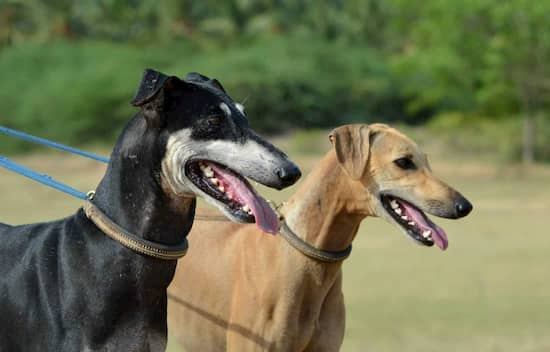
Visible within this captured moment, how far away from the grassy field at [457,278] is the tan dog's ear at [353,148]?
13.9 ft

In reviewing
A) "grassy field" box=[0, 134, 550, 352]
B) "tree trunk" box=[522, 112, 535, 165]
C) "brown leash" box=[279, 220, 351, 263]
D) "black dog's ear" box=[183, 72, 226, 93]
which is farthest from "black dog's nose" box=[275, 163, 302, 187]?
"tree trunk" box=[522, 112, 535, 165]

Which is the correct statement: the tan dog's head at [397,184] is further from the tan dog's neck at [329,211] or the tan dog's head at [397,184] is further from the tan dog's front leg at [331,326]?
the tan dog's front leg at [331,326]

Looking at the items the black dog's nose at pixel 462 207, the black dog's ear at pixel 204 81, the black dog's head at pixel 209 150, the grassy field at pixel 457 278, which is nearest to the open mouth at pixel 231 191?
the black dog's head at pixel 209 150

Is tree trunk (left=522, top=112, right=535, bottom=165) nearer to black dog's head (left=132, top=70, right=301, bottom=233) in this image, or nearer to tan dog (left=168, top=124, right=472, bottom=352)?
tan dog (left=168, top=124, right=472, bottom=352)

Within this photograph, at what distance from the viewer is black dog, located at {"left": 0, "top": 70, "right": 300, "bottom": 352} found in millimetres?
3693

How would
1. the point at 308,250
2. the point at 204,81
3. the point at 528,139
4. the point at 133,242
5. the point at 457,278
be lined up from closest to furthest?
the point at 133,242
the point at 204,81
the point at 308,250
the point at 457,278
the point at 528,139

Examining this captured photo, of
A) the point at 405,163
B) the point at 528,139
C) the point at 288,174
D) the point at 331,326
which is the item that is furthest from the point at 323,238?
the point at 528,139

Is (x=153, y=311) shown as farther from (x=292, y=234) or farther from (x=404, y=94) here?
(x=404, y=94)

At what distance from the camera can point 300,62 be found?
39250 mm

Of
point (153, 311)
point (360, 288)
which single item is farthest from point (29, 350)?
point (360, 288)

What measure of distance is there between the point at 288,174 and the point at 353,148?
80.4 inches

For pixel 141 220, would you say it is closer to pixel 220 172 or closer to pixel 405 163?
pixel 220 172

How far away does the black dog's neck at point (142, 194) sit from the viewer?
149 inches

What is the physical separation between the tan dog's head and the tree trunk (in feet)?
86.1
